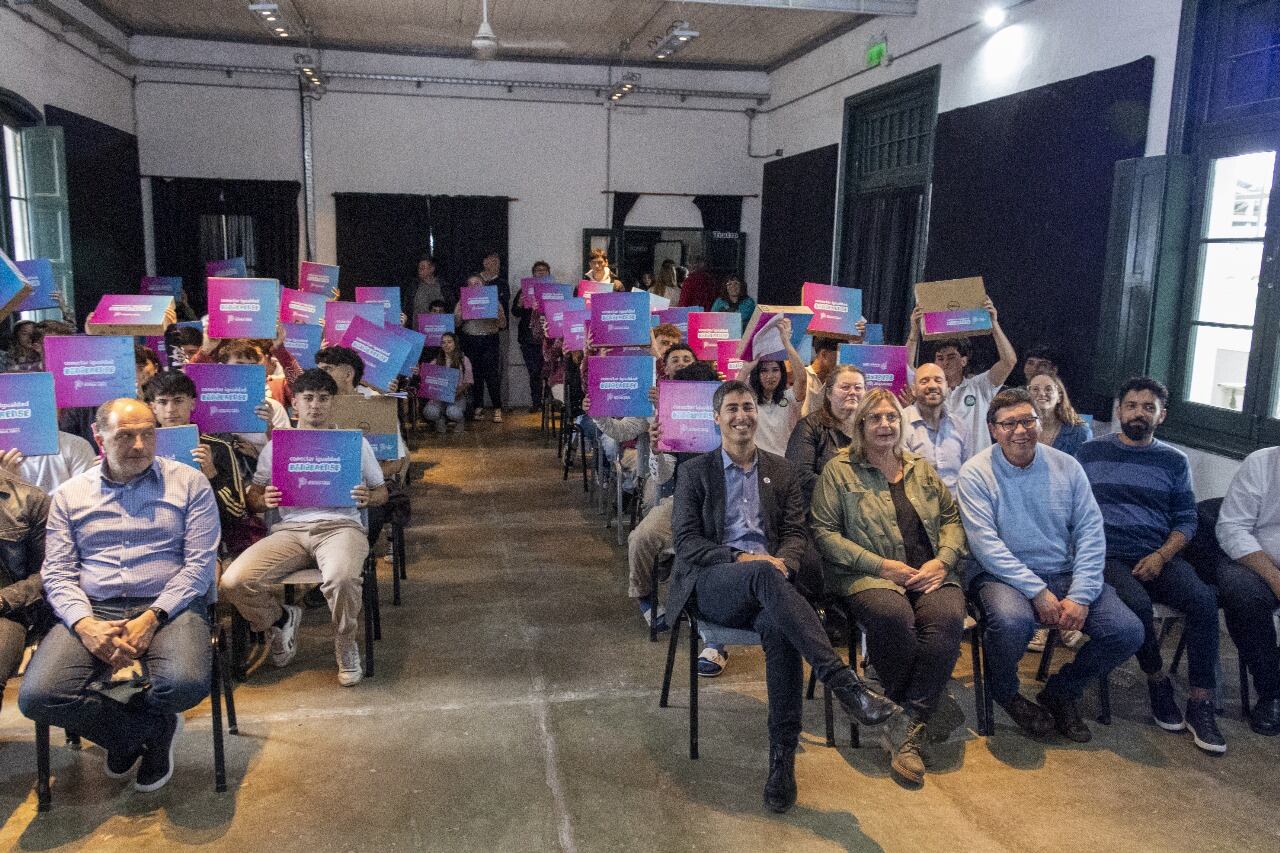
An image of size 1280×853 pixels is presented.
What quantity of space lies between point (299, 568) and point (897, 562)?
7.72ft

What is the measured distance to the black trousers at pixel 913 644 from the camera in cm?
324

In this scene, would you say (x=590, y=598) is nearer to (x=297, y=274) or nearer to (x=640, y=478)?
(x=640, y=478)

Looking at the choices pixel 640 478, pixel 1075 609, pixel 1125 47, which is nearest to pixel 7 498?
pixel 640 478

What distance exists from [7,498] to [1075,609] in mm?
3775

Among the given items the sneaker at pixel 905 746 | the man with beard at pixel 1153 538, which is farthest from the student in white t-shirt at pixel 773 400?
the sneaker at pixel 905 746

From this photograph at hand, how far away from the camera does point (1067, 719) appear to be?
3516mm

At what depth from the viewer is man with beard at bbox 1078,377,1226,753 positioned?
357 cm

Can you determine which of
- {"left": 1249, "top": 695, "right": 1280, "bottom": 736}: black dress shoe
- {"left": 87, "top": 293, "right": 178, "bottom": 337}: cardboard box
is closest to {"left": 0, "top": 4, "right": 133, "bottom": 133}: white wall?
{"left": 87, "top": 293, "right": 178, "bottom": 337}: cardboard box

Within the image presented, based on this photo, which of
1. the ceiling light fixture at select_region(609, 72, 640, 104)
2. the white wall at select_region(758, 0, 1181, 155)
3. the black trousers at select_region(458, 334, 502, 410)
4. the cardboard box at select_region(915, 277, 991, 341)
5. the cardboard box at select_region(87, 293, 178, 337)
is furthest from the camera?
the ceiling light fixture at select_region(609, 72, 640, 104)

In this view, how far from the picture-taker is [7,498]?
3309 mm

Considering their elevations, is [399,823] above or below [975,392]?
below

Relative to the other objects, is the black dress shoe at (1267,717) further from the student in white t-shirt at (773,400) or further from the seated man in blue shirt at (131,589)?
the seated man in blue shirt at (131,589)

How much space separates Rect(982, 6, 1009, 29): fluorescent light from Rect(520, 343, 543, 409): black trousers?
5.47 metres

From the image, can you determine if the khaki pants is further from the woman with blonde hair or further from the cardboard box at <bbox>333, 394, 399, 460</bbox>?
the woman with blonde hair
